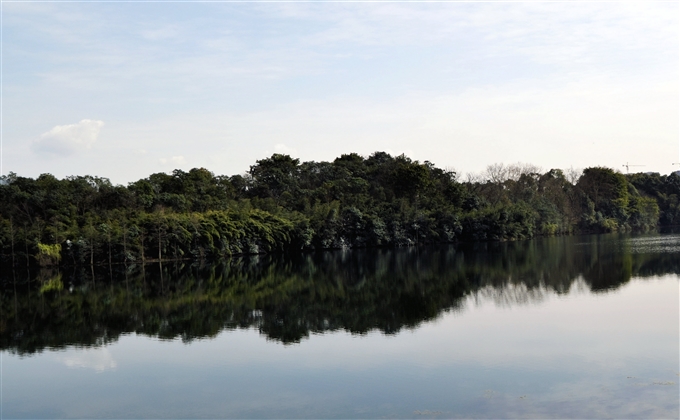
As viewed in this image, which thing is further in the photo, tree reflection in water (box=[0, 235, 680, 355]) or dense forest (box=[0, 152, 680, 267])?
dense forest (box=[0, 152, 680, 267])

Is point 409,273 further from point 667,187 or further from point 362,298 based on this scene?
point 667,187

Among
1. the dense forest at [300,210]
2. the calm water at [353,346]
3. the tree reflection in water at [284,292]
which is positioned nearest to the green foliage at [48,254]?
the dense forest at [300,210]

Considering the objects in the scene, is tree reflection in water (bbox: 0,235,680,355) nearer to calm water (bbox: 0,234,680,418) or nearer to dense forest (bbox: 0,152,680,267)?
calm water (bbox: 0,234,680,418)

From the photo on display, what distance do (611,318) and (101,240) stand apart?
29.7 meters

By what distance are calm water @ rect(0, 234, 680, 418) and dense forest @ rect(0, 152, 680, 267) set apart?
10080mm

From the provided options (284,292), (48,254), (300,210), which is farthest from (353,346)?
(300,210)

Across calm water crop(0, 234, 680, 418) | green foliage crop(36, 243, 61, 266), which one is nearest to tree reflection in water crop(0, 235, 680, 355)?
calm water crop(0, 234, 680, 418)

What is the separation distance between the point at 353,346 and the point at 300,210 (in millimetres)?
37784

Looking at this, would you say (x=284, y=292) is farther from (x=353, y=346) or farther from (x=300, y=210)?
(x=300, y=210)

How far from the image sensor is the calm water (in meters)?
11.3

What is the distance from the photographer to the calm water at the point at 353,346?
446 inches

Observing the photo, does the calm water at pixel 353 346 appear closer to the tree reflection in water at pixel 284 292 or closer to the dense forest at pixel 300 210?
the tree reflection in water at pixel 284 292

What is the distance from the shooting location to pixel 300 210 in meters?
52.9

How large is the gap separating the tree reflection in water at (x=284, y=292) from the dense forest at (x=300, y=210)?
2821mm
